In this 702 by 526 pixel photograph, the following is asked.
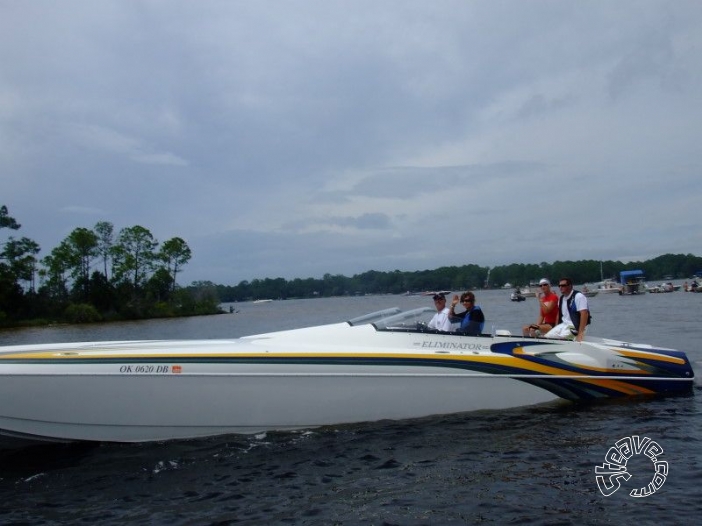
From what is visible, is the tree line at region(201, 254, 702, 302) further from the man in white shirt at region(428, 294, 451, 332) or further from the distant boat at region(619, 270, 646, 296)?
the man in white shirt at region(428, 294, 451, 332)

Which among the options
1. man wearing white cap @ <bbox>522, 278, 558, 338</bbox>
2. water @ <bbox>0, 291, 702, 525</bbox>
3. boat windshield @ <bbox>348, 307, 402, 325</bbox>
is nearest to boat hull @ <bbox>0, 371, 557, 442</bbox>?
water @ <bbox>0, 291, 702, 525</bbox>

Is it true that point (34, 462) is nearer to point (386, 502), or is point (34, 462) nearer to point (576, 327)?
point (386, 502)

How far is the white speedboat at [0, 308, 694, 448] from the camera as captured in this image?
7.02 m

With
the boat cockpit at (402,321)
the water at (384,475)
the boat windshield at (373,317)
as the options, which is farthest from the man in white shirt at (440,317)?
the water at (384,475)

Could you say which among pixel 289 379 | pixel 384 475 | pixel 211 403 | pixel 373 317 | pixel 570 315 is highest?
pixel 373 317

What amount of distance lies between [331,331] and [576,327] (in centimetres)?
396

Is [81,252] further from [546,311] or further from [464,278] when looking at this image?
[546,311]

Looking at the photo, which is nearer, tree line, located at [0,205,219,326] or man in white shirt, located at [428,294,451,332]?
man in white shirt, located at [428,294,451,332]

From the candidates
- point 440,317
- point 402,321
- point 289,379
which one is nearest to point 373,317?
point 402,321

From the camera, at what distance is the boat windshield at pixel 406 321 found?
8500mm

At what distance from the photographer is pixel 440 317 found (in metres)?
9.04

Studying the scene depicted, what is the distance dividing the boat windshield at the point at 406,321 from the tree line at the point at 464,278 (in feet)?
129

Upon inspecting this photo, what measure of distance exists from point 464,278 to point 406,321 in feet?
244

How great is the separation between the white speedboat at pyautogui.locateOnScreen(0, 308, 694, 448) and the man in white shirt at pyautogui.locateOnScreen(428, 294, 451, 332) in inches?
7.6
